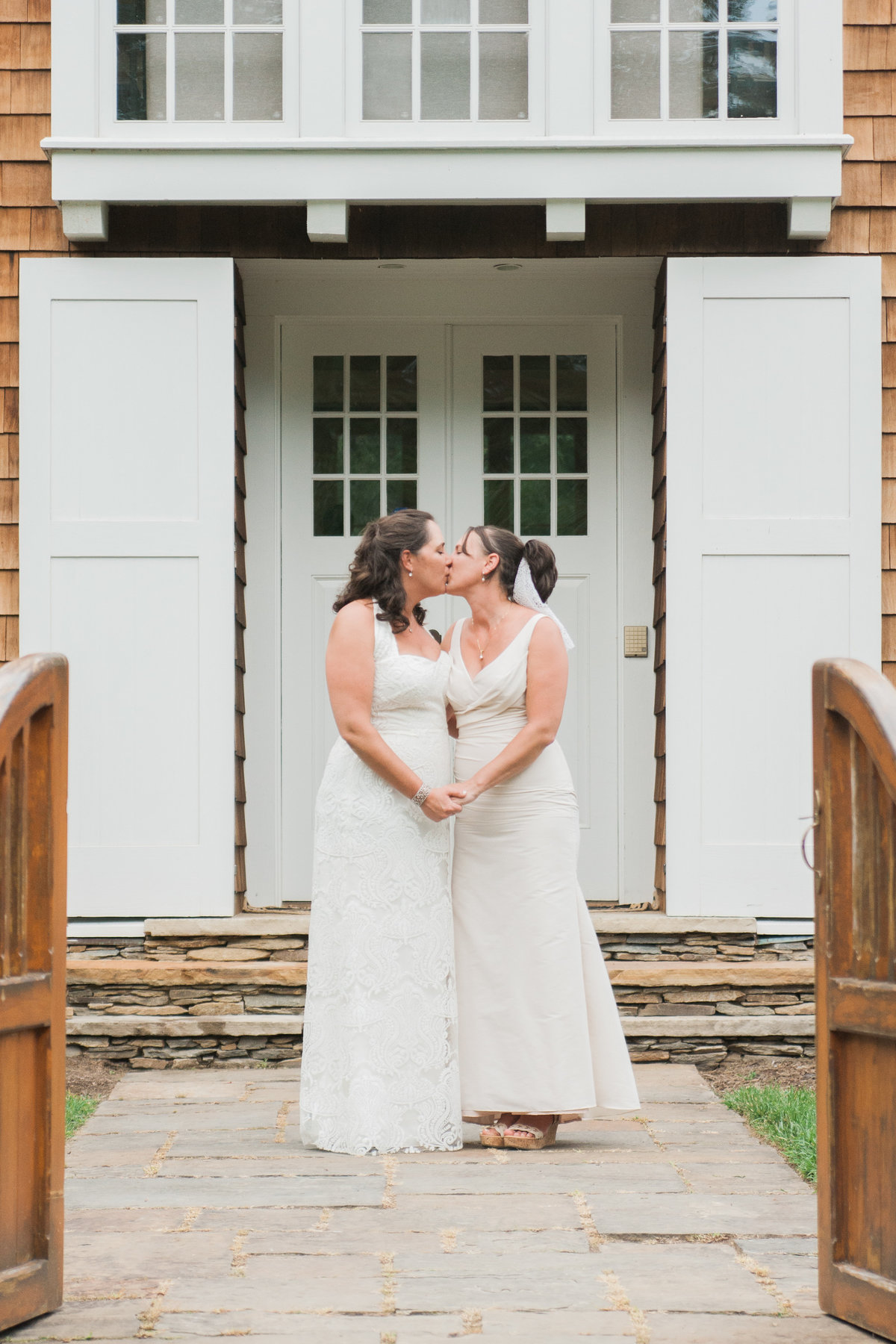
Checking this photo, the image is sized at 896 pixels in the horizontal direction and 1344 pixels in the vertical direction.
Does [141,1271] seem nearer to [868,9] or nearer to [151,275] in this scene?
[151,275]

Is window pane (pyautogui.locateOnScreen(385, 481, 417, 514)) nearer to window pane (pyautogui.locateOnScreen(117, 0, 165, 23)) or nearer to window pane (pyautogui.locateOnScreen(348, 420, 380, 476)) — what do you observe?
window pane (pyautogui.locateOnScreen(348, 420, 380, 476))

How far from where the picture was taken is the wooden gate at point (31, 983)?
2527 millimetres

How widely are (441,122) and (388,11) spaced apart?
1.55ft

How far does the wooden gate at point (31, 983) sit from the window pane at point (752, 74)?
3993 mm

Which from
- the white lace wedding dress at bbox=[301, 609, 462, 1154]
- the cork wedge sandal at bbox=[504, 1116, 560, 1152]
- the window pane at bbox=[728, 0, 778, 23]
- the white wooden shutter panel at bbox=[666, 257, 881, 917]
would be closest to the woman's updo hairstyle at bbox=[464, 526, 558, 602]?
the white lace wedding dress at bbox=[301, 609, 462, 1154]

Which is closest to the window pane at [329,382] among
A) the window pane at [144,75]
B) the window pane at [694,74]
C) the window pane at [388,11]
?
the window pane at [144,75]

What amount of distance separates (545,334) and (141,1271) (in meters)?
4.30

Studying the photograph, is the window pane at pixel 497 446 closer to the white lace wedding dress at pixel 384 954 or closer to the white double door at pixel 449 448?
the white double door at pixel 449 448

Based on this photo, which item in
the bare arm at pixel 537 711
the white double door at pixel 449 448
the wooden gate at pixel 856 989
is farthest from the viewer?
the white double door at pixel 449 448

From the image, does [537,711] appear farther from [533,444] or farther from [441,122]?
[441,122]

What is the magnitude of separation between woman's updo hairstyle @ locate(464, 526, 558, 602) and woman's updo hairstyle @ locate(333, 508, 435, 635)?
170 millimetres

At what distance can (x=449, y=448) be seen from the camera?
6137 millimetres

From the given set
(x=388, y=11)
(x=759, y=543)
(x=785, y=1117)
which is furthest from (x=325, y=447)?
(x=785, y=1117)

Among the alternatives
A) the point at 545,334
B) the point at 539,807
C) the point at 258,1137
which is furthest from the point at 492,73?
the point at 258,1137
